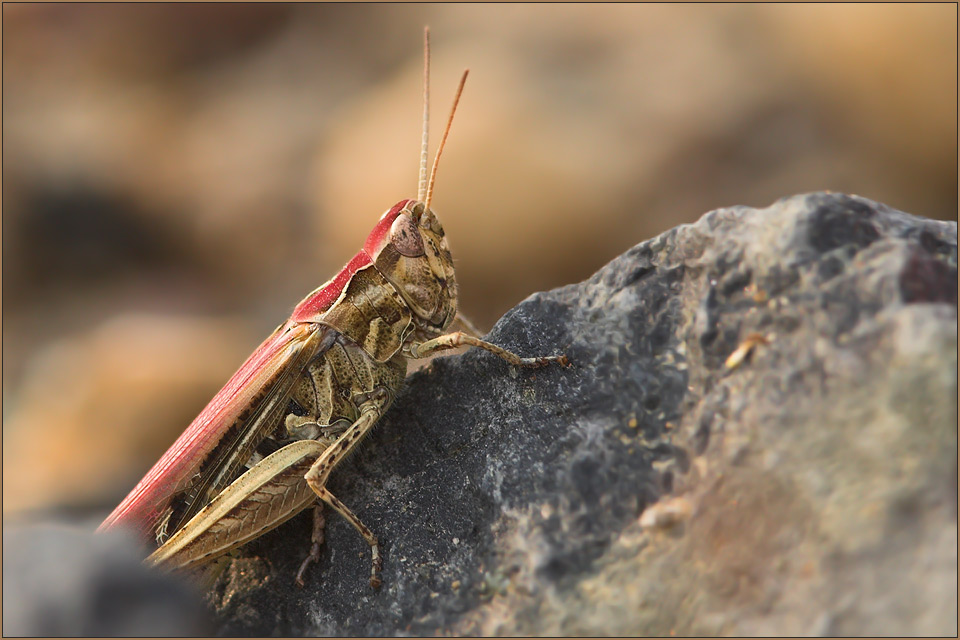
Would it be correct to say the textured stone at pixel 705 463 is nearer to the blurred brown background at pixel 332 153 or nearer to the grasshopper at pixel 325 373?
the grasshopper at pixel 325 373

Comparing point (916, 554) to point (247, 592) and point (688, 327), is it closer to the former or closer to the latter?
point (688, 327)

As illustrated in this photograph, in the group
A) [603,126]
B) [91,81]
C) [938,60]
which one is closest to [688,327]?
[603,126]

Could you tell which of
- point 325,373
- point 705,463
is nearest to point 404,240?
point 325,373

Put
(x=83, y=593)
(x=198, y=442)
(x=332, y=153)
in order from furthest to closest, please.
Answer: (x=332, y=153)
(x=198, y=442)
(x=83, y=593)

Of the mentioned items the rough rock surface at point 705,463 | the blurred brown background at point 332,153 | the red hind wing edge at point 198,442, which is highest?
the blurred brown background at point 332,153

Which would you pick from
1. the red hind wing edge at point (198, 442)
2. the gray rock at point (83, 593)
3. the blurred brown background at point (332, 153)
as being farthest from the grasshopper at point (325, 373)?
the blurred brown background at point (332, 153)

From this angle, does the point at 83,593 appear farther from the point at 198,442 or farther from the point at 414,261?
the point at 414,261
